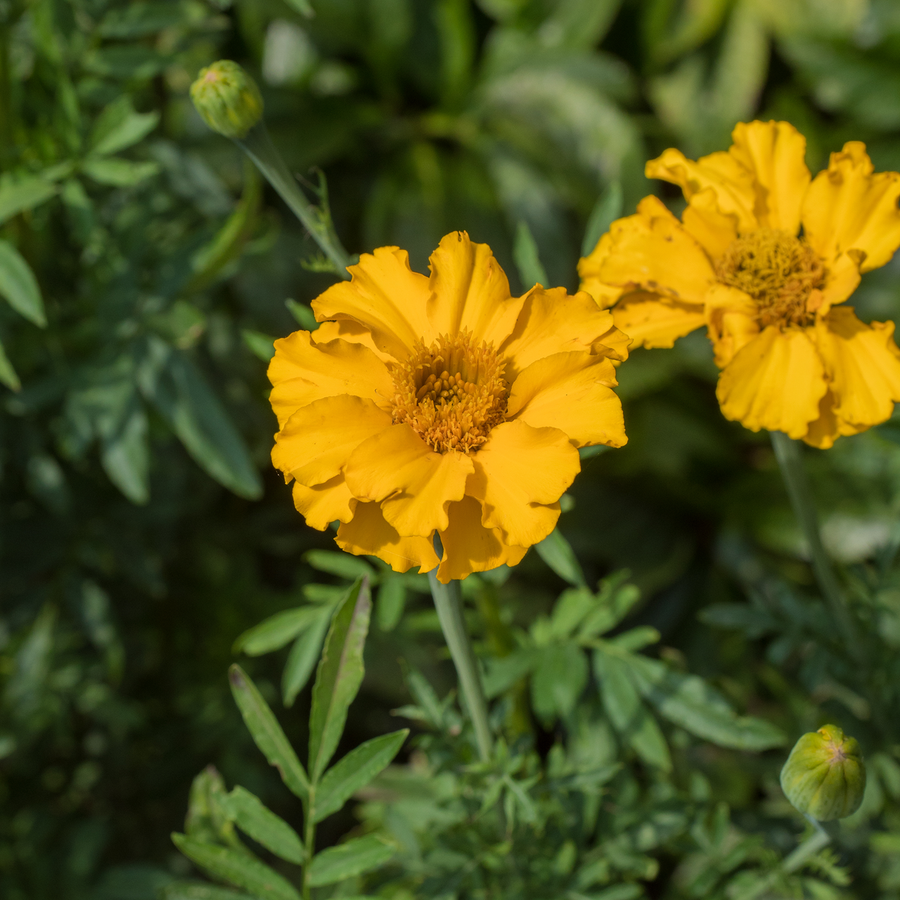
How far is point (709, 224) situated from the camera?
2.52 feet

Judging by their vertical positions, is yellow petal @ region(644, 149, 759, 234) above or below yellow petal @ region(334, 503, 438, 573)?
above

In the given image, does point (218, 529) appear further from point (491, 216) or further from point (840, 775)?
point (840, 775)

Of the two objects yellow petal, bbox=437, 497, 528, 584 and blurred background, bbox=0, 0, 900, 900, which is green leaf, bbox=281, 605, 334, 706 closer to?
blurred background, bbox=0, 0, 900, 900

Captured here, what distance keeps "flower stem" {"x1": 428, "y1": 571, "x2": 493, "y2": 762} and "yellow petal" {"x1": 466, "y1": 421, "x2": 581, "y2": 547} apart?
9cm

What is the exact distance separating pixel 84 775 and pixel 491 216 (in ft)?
4.58

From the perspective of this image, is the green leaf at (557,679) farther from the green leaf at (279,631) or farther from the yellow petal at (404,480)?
the yellow petal at (404,480)

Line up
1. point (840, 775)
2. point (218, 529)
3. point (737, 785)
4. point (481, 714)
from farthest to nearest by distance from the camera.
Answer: point (218, 529)
point (737, 785)
point (481, 714)
point (840, 775)

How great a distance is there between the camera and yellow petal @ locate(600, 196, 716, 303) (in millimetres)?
745

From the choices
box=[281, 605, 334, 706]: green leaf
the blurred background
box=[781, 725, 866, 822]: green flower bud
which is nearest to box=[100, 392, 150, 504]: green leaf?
the blurred background

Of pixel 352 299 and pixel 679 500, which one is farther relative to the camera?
pixel 679 500

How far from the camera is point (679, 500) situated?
2180 mm

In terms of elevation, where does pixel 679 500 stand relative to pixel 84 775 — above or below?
below

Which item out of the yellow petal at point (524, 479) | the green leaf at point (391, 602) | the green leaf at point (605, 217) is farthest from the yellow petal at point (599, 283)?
the green leaf at point (391, 602)

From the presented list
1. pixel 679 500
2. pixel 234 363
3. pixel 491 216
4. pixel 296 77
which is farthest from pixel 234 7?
pixel 679 500
